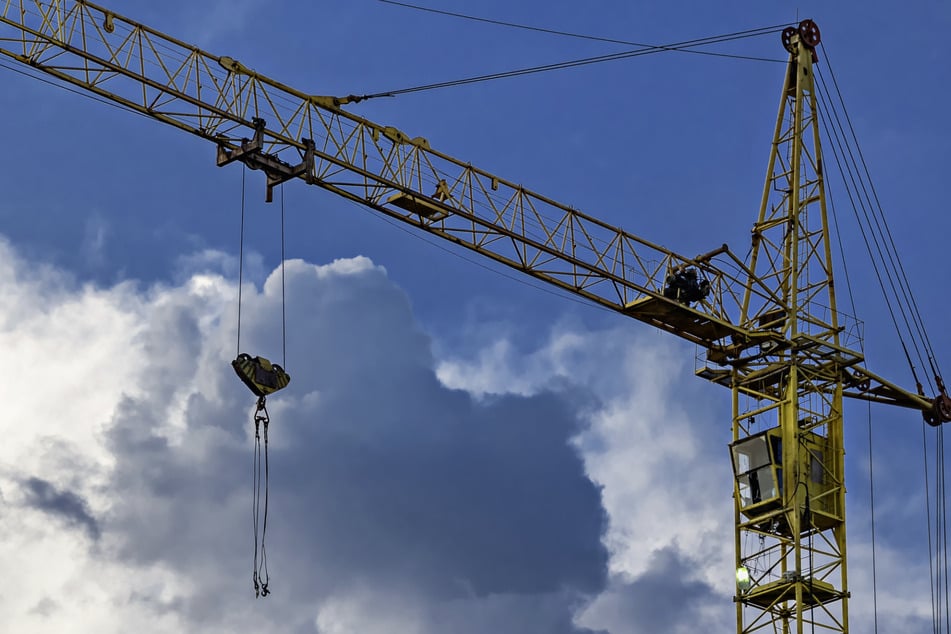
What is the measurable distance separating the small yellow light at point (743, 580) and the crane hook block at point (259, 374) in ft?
80.6

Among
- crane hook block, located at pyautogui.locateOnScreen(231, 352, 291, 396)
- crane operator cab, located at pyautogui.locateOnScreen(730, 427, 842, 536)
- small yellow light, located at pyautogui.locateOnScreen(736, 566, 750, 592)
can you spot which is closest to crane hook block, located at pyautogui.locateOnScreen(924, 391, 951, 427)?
crane operator cab, located at pyautogui.locateOnScreen(730, 427, 842, 536)

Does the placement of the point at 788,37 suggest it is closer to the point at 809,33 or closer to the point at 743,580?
the point at 809,33

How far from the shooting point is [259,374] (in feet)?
255

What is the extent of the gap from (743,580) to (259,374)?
26049 millimetres

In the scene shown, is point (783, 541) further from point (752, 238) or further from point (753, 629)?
point (752, 238)

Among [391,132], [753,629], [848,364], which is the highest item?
[391,132]

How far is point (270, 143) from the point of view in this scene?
3332 inches

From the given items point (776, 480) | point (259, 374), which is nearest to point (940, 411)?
point (776, 480)

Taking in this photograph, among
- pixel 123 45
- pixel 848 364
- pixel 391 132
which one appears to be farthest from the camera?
pixel 848 364

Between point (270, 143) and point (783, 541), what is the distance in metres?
28.4

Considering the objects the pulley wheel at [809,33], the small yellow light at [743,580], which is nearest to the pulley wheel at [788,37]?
the pulley wheel at [809,33]

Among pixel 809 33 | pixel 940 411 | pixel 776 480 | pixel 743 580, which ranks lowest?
pixel 743 580

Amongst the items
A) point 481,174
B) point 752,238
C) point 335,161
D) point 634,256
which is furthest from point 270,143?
point 752,238

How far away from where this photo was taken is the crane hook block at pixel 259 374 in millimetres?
77125
